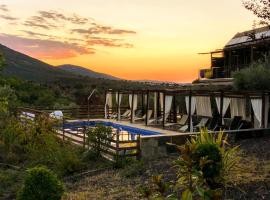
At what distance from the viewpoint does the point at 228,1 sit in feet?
57.3

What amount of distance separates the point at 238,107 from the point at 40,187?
1215cm

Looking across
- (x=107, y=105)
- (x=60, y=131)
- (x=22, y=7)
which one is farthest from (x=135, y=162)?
(x=22, y=7)

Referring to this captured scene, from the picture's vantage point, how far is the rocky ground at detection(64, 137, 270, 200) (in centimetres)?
692

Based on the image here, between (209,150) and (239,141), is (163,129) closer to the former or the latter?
(239,141)

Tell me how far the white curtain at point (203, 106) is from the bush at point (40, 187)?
41.2ft

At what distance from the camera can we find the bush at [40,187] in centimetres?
670

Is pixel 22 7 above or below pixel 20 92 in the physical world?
above

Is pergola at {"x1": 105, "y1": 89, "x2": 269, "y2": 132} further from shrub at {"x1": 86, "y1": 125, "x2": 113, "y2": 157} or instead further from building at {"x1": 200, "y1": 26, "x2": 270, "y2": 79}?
building at {"x1": 200, "y1": 26, "x2": 270, "y2": 79}

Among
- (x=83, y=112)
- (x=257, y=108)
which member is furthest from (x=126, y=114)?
(x=257, y=108)

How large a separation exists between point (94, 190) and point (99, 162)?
315 centimetres

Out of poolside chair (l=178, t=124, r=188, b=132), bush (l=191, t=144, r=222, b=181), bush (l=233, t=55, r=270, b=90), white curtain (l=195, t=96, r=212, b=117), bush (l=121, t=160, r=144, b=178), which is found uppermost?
bush (l=233, t=55, r=270, b=90)

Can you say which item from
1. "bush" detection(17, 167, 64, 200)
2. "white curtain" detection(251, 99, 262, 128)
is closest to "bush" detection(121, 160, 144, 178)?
"bush" detection(17, 167, 64, 200)

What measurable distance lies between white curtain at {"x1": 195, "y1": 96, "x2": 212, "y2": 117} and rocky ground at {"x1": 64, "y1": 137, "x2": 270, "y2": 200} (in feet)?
22.8

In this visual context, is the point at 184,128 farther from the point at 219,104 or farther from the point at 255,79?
the point at 255,79
